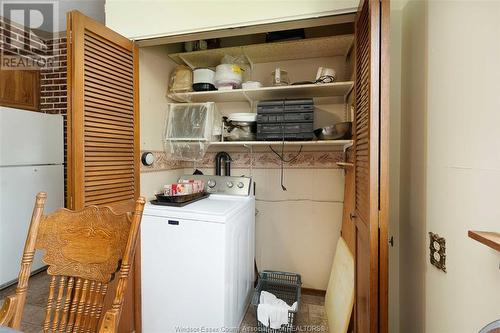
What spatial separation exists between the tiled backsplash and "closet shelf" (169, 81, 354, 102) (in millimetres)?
523

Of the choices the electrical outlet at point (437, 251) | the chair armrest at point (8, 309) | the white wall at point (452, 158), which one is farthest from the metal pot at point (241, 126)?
the chair armrest at point (8, 309)

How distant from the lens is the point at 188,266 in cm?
163

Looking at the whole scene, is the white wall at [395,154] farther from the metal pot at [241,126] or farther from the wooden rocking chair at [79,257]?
the wooden rocking chair at [79,257]

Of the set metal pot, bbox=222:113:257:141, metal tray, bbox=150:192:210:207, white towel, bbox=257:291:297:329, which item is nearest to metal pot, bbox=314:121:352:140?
metal pot, bbox=222:113:257:141

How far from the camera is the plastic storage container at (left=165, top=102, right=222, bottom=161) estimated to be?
2.12 meters

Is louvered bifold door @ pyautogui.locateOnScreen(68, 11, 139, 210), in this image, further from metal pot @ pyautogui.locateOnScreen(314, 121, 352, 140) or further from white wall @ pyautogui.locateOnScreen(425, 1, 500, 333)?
white wall @ pyautogui.locateOnScreen(425, 1, 500, 333)

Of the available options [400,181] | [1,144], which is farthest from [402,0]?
[1,144]

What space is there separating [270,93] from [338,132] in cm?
66

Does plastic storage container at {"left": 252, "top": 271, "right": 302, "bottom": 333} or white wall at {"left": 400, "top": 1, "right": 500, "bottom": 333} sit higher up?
white wall at {"left": 400, "top": 1, "right": 500, "bottom": 333}

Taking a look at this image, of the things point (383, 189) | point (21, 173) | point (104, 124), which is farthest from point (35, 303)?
point (383, 189)

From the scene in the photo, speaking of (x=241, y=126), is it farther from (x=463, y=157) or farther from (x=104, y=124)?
(x=463, y=157)

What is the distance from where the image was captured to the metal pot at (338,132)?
5.98ft

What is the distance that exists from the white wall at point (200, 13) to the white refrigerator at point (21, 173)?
5.11 ft

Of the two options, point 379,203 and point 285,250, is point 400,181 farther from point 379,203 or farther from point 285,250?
point 285,250
